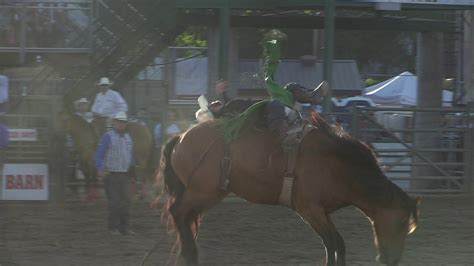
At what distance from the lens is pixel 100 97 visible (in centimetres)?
1467

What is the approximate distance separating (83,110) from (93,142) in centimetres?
90

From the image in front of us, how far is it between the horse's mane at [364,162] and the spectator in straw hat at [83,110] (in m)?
6.75

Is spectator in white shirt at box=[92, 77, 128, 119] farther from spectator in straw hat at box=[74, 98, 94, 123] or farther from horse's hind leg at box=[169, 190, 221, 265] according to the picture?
horse's hind leg at box=[169, 190, 221, 265]

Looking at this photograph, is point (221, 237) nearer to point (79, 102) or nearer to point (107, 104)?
point (107, 104)

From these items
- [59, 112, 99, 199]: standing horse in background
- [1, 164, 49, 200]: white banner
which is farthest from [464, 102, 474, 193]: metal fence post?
[1, 164, 49, 200]: white banner

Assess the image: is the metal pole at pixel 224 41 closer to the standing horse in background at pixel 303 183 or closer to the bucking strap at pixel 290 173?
the standing horse in background at pixel 303 183

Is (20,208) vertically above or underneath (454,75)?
underneath

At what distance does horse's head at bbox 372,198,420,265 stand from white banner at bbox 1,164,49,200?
6875 mm

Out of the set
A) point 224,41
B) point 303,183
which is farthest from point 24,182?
point 303,183

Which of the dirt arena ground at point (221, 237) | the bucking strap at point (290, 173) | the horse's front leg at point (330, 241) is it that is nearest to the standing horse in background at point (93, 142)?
the dirt arena ground at point (221, 237)

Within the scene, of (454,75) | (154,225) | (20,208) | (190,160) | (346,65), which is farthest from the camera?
(346,65)

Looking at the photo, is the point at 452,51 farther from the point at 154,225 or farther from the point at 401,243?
the point at 401,243

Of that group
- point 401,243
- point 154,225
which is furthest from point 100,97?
point 401,243

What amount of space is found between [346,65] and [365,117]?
56.0 feet
